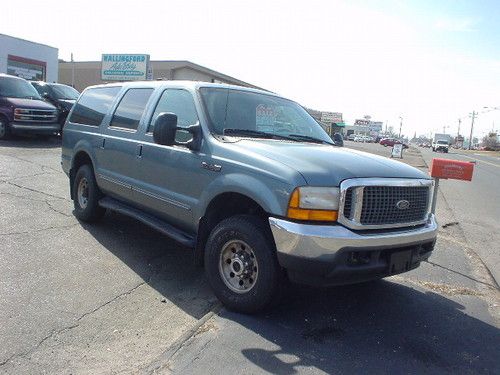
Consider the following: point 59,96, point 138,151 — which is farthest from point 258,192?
point 59,96

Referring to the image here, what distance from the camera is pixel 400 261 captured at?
389 cm

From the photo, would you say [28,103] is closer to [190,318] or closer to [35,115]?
[35,115]


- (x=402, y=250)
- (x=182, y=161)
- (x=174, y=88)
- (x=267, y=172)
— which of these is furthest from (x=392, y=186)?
(x=174, y=88)

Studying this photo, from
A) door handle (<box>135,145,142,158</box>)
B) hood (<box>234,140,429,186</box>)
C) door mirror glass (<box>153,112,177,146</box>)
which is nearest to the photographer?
hood (<box>234,140,429,186</box>)

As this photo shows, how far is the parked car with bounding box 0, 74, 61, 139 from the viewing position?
14555mm

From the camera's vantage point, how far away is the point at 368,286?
4.91 meters

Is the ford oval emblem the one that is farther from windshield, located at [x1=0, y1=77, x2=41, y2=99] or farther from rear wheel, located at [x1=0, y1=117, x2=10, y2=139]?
windshield, located at [x1=0, y1=77, x2=41, y2=99]

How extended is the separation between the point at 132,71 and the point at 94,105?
99.9 feet

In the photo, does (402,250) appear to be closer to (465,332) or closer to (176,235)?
(465,332)

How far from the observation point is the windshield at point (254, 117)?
4633 mm

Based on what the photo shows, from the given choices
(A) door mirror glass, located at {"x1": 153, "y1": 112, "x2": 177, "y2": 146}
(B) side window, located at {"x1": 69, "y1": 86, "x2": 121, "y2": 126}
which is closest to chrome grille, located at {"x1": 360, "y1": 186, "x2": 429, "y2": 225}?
(A) door mirror glass, located at {"x1": 153, "y1": 112, "x2": 177, "y2": 146}

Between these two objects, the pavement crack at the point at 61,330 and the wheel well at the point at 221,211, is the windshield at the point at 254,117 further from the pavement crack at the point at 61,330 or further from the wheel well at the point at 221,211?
the pavement crack at the point at 61,330

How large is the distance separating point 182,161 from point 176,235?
2.43ft

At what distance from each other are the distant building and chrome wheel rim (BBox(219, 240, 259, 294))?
30.4 meters
